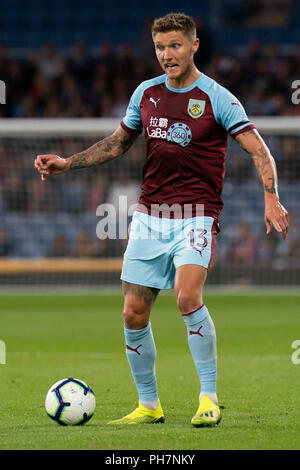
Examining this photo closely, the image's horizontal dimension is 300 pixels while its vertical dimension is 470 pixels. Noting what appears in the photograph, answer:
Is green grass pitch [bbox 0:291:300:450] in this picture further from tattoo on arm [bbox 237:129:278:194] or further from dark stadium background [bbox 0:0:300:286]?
tattoo on arm [bbox 237:129:278:194]

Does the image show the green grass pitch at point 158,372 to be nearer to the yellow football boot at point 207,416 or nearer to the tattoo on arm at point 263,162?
the yellow football boot at point 207,416

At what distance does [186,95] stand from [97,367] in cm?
333

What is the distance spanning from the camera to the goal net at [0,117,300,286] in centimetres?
1521

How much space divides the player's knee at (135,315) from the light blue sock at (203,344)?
28cm

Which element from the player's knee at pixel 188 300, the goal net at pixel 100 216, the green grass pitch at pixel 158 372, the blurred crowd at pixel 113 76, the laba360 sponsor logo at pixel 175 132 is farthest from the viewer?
the blurred crowd at pixel 113 76

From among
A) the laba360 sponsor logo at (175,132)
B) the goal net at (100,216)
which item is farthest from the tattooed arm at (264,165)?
the goal net at (100,216)

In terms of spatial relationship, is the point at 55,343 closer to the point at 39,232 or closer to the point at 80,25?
the point at 39,232

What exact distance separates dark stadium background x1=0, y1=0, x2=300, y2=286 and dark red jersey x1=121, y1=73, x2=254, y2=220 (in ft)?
30.2

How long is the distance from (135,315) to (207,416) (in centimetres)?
74

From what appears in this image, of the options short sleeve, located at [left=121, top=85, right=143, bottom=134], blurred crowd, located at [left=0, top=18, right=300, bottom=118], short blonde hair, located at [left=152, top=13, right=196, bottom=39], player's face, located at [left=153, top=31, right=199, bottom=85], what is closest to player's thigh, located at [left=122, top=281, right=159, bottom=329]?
short sleeve, located at [left=121, top=85, right=143, bottom=134]

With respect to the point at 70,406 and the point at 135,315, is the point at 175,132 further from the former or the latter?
the point at 70,406

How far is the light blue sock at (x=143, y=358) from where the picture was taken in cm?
532

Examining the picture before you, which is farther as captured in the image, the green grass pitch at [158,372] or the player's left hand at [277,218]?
the player's left hand at [277,218]
